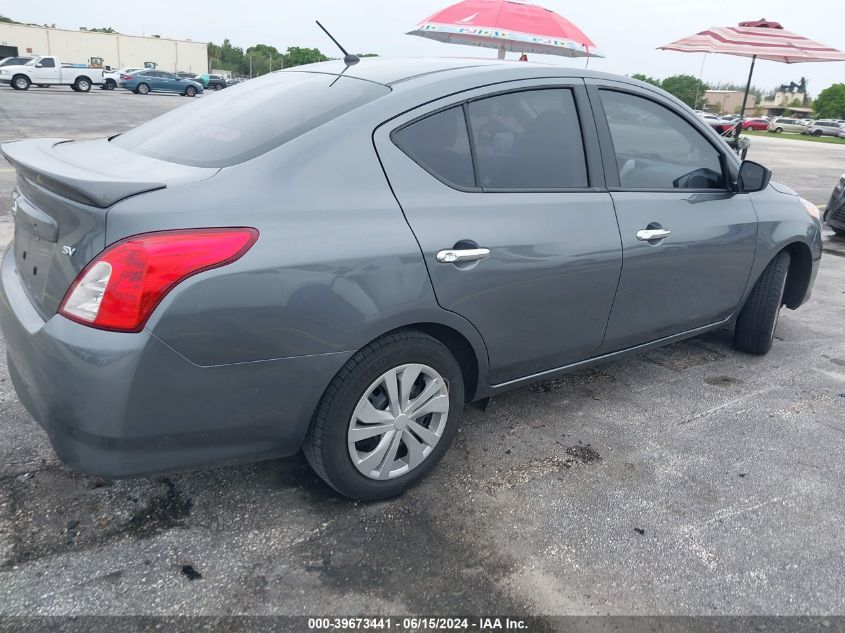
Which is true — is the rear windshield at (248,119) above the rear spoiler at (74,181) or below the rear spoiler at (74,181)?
above

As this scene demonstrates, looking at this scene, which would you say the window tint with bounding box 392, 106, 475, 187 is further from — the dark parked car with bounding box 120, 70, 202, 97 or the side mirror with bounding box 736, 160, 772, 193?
the dark parked car with bounding box 120, 70, 202, 97

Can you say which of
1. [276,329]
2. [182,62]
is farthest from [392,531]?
[182,62]

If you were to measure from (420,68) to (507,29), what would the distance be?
24.1 feet

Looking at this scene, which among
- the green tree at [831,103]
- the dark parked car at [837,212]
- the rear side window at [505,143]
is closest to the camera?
the rear side window at [505,143]

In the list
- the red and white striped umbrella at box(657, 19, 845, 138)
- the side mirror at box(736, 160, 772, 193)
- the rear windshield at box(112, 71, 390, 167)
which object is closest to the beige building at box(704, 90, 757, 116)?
the red and white striped umbrella at box(657, 19, 845, 138)

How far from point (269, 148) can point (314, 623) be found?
4.90 ft

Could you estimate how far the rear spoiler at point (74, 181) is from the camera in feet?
6.53

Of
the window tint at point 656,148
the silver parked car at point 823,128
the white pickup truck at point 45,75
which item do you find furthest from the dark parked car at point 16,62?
the silver parked car at point 823,128

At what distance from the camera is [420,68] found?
2.81 meters

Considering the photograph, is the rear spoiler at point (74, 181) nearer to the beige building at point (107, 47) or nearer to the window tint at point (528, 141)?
the window tint at point (528, 141)

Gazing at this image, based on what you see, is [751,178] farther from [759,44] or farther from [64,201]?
[759,44]

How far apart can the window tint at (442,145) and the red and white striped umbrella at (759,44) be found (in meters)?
8.62

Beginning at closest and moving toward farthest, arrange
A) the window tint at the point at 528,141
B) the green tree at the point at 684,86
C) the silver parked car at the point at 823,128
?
1. the window tint at the point at 528,141
2. the silver parked car at the point at 823,128
3. the green tree at the point at 684,86

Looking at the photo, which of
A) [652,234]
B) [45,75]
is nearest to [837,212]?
[652,234]
